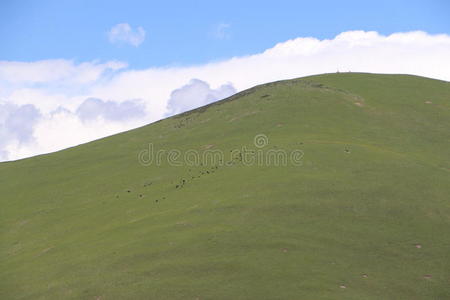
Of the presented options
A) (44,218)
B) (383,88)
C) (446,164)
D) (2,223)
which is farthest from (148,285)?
(383,88)

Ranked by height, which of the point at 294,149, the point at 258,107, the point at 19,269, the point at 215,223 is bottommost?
the point at 19,269

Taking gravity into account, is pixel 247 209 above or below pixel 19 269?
above

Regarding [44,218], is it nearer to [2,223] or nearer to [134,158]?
[2,223]

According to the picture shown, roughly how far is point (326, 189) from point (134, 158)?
34.8m

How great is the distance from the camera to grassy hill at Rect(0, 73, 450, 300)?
3294 cm

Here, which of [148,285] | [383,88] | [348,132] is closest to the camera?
[148,285]

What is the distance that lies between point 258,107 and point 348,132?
20.2 meters

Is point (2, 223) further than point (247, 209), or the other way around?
point (2, 223)

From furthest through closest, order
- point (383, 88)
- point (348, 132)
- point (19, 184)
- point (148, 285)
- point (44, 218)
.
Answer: point (383, 88), point (19, 184), point (348, 132), point (44, 218), point (148, 285)

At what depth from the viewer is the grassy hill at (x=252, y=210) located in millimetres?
32938

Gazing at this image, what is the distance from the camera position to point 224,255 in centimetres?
3516

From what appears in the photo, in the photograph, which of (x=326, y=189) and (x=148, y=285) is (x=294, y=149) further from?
(x=148, y=285)

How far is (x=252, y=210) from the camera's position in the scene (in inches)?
1661

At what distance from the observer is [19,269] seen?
41188mm
